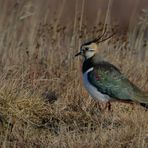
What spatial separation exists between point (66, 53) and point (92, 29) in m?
0.57

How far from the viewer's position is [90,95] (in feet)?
24.4

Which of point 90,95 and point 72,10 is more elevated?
point 72,10

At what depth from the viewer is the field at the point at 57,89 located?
6.29 metres

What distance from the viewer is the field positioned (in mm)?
6285

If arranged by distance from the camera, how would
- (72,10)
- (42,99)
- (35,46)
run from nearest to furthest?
(42,99)
(35,46)
(72,10)

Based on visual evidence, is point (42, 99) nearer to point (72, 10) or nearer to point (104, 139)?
point (104, 139)

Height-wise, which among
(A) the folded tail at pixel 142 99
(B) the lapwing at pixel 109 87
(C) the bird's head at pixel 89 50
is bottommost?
(A) the folded tail at pixel 142 99

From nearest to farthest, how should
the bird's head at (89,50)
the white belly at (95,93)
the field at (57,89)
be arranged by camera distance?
1. the field at (57,89)
2. the white belly at (95,93)
3. the bird's head at (89,50)

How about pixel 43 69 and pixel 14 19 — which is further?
A: pixel 14 19

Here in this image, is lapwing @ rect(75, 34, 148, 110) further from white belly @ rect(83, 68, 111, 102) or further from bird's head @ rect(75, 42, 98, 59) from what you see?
bird's head @ rect(75, 42, 98, 59)

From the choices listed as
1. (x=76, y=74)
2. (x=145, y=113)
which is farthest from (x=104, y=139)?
(x=76, y=74)

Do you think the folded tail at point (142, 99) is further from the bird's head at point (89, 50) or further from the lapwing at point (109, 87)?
the bird's head at point (89, 50)

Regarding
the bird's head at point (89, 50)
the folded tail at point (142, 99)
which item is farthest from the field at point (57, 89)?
the bird's head at point (89, 50)

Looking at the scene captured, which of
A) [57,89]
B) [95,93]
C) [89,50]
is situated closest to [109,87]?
[95,93]
